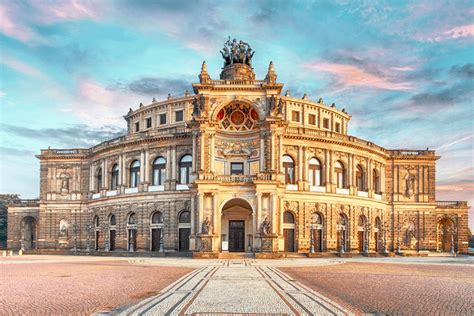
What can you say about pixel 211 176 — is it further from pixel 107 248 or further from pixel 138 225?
pixel 107 248

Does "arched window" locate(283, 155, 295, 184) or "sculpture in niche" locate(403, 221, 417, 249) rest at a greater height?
"arched window" locate(283, 155, 295, 184)

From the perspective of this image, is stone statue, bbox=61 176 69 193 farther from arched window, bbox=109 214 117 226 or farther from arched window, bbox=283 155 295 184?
arched window, bbox=283 155 295 184

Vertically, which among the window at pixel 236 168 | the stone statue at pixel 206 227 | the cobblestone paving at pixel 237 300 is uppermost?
the window at pixel 236 168

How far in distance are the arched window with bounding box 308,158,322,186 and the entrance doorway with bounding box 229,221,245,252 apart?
11.8 m

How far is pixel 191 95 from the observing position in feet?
232

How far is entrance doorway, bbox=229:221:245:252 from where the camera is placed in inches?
2399

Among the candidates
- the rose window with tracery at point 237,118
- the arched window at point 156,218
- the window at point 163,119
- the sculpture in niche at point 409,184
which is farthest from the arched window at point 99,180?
the sculpture in niche at point 409,184

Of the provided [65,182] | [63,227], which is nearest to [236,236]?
[63,227]

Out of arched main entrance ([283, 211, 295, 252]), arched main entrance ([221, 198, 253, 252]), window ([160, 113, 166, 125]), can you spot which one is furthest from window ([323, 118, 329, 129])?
window ([160, 113, 166, 125])

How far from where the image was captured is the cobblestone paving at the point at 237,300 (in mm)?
16562

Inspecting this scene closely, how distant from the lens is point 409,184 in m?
77.3

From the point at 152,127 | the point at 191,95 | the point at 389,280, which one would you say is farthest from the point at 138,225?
the point at 389,280

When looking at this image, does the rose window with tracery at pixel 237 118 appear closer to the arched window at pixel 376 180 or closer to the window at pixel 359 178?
the window at pixel 359 178

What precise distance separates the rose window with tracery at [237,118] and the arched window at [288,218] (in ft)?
40.0
